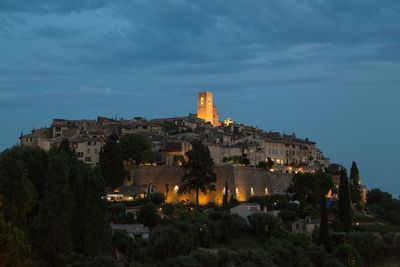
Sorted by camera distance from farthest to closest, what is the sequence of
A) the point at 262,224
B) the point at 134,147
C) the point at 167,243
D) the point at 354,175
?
the point at 354,175
the point at 134,147
the point at 262,224
the point at 167,243

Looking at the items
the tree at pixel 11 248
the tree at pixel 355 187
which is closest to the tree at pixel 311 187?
the tree at pixel 355 187

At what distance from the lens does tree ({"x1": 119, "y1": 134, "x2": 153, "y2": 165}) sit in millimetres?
74938

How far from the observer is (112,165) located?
63.8m

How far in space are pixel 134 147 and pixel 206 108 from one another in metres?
42.8

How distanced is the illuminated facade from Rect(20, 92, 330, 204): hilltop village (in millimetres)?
11410

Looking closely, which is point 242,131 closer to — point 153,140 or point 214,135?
point 214,135

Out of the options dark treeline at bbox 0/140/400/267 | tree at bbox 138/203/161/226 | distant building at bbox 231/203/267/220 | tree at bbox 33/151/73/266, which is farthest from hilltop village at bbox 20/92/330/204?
tree at bbox 33/151/73/266

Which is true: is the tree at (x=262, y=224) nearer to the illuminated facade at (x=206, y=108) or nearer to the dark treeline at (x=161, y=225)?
the dark treeline at (x=161, y=225)

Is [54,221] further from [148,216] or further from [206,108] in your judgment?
[206,108]

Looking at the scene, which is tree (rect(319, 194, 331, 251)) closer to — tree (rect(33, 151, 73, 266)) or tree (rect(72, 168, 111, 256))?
tree (rect(72, 168, 111, 256))

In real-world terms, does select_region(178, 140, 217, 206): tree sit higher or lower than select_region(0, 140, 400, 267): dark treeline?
higher

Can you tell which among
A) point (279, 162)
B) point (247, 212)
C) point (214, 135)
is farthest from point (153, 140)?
point (247, 212)

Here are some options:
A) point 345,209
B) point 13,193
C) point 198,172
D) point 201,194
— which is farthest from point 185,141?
point 13,193

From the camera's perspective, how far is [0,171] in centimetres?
3531
